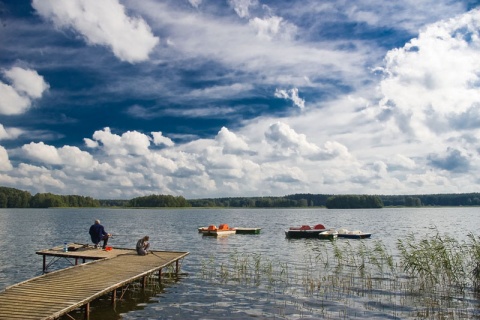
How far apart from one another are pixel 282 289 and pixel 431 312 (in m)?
7.76

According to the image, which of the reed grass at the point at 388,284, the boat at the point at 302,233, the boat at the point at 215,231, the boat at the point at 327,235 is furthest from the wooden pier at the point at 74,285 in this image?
the boat at the point at 327,235

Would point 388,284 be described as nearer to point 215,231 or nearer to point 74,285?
point 74,285

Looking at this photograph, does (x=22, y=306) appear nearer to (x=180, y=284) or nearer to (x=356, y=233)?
(x=180, y=284)

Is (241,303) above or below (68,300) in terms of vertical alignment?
below

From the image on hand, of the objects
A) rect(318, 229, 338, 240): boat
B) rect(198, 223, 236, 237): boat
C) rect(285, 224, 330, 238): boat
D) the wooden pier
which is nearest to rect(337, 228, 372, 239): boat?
rect(318, 229, 338, 240): boat

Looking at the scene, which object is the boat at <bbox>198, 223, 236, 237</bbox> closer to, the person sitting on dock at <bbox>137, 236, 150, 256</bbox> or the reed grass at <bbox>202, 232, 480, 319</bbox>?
the reed grass at <bbox>202, 232, 480, 319</bbox>

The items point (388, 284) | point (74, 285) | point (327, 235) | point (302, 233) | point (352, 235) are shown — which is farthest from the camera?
point (352, 235)

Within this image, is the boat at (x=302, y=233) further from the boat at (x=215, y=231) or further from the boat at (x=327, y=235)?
the boat at (x=215, y=231)

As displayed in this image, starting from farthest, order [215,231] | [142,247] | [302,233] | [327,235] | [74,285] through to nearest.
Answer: [215,231] < [302,233] < [327,235] < [142,247] < [74,285]

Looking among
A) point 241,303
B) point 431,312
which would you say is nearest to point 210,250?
point 241,303

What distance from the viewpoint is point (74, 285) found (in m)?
17.4

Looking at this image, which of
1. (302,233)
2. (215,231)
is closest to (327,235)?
(302,233)

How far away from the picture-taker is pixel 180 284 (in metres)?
24.4

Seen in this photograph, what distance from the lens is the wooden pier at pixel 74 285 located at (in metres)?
13.7
